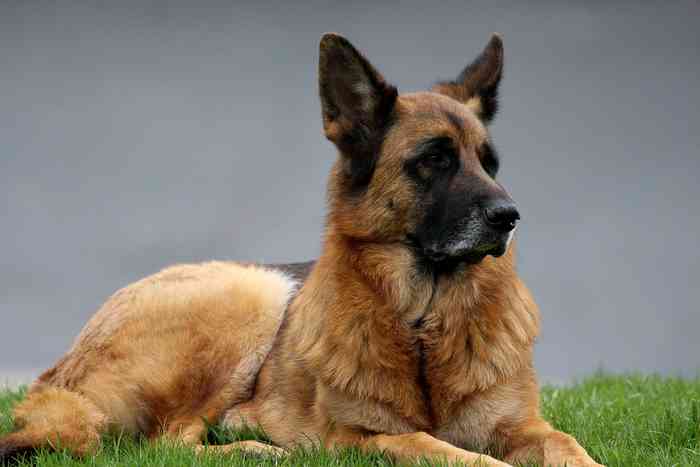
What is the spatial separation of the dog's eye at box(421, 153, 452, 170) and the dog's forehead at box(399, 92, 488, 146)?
13 centimetres

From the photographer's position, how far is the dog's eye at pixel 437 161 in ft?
17.4

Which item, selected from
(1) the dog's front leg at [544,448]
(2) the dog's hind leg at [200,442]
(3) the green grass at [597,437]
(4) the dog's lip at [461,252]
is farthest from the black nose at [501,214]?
(2) the dog's hind leg at [200,442]

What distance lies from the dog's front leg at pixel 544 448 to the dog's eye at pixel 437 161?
162 cm

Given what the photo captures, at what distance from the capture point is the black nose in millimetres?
4934

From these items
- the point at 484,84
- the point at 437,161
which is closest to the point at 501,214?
the point at 437,161

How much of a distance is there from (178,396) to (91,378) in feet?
2.07

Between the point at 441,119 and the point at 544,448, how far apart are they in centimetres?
204

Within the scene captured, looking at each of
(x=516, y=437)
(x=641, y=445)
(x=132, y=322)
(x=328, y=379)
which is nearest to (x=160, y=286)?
(x=132, y=322)

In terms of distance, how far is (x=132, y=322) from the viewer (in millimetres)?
6457

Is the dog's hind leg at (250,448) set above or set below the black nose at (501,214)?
below

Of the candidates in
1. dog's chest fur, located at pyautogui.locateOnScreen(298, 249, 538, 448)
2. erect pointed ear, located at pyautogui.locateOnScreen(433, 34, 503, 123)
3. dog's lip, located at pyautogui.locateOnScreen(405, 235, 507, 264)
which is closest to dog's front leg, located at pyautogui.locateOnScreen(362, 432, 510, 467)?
dog's chest fur, located at pyautogui.locateOnScreen(298, 249, 538, 448)

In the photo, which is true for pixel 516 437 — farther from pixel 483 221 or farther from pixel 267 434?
pixel 267 434

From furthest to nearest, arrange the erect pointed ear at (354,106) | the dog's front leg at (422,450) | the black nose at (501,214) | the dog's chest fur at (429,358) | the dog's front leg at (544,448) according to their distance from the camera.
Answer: the erect pointed ear at (354,106)
the dog's chest fur at (429,358)
the black nose at (501,214)
the dog's front leg at (544,448)
the dog's front leg at (422,450)

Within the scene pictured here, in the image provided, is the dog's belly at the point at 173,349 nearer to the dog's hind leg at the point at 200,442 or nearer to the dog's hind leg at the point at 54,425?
the dog's hind leg at the point at 200,442
